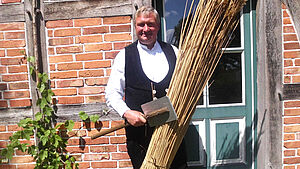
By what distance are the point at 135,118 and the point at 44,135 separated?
106cm

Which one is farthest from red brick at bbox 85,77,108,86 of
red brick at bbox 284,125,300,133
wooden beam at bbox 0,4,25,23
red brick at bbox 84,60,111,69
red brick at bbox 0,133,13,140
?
red brick at bbox 284,125,300,133

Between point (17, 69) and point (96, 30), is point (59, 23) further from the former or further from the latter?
point (17, 69)

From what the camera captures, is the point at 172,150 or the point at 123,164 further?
the point at 123,164

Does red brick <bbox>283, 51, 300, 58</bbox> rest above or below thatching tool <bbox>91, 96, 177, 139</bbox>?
above

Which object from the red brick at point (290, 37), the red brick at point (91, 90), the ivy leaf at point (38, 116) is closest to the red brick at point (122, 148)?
the red brick at point (91, 90)

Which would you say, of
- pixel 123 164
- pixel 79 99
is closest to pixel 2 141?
pixel 79 99

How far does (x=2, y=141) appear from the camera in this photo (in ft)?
6.66

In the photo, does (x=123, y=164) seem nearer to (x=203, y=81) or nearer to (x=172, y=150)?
(x=172, y=150)

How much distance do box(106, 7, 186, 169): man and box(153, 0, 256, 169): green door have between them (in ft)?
2.20

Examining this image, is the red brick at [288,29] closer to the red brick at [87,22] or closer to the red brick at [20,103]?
the red brick at [87,22]

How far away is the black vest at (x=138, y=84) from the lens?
1.52 m

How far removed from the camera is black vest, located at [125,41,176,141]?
1521 mm

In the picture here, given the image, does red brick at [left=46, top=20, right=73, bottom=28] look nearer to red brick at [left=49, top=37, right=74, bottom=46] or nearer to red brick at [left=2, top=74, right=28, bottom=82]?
red brick at [left=49, top=37, right=74, bottom=46]

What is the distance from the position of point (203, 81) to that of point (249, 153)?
1355 mm
